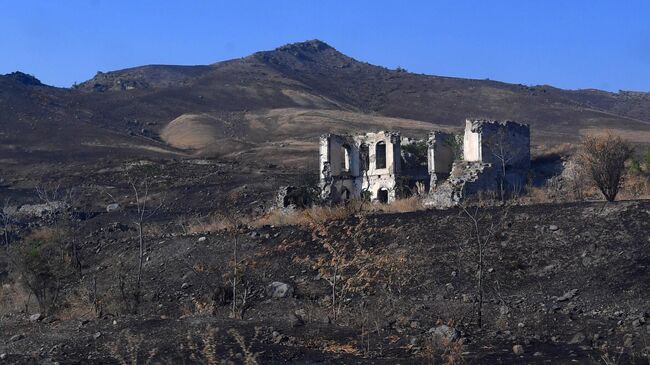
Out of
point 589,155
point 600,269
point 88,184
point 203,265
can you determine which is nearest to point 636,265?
point 600,269

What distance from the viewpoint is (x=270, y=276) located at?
2183 centimetres

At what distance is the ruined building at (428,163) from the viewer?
3148cm

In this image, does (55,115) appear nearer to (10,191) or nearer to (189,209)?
(10,191)

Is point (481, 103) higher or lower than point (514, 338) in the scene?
higher

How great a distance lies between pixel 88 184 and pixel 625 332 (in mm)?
46322

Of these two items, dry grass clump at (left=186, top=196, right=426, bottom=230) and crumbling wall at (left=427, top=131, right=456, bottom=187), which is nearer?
dry grass clump at (left=186, top=196, right=426, bottom=230)

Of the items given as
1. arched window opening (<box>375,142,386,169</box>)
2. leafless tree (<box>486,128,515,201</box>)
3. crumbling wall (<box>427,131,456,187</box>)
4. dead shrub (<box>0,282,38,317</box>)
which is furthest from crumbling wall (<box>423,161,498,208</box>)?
dead shrub (<box>0,282,38,317</box>)

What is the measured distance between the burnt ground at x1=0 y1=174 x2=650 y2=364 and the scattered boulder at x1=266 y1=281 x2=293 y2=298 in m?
0.14

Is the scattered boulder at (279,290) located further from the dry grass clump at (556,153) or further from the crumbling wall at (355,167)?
the dry grass clump at (556,153)

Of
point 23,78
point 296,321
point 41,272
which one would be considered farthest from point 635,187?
point 23,78

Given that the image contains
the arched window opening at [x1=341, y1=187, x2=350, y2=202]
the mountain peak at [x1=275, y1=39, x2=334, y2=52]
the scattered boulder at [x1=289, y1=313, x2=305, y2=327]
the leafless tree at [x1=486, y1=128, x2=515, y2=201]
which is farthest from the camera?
the mountain peak at [x1=275, y1=39, x2=334, y2=52]

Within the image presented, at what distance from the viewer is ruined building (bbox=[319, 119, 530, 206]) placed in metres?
31.5

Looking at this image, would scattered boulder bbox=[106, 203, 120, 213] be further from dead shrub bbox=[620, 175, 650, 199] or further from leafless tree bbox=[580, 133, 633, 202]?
leafless tree bbox=[580, 133, 633, 202]

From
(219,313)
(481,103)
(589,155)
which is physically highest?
(481,103)
